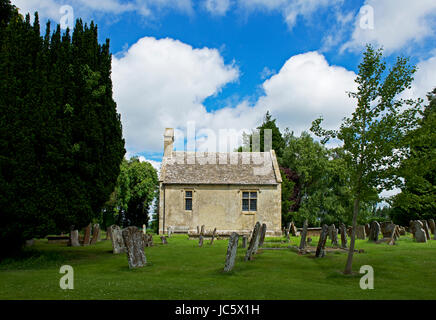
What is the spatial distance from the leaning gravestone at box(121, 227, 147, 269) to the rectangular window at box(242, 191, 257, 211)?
22106 millimetres

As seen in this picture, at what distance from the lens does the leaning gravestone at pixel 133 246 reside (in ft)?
43.2

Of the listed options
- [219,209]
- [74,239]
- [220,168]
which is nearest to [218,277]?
[74,239]

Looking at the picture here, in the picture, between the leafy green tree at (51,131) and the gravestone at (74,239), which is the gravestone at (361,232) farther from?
the gravestone at (74,239)

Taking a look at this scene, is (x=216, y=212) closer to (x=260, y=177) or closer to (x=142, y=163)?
(x=260, y=177)

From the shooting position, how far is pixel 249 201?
3509 cm

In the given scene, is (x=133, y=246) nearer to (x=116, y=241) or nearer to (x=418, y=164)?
(x=116, y=241)

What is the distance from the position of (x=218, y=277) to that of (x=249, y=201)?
23.9m

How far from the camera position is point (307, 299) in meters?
8.25

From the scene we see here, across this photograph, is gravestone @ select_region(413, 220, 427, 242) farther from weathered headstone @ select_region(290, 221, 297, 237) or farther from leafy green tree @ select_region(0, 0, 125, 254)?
leafy green tree @ select_region(0, 0, 125, 254)

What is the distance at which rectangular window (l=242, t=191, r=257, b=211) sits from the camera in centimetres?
3509

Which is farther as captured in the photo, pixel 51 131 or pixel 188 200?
pixel 188 200

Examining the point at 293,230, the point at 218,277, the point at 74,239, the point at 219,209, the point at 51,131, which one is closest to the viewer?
the point at 218,277

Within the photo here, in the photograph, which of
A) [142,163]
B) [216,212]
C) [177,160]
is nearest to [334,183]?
[216,212]
